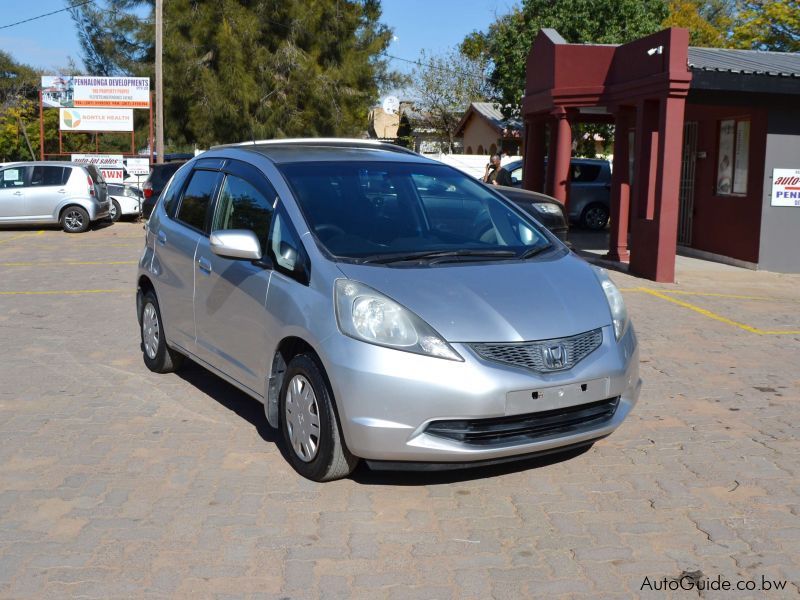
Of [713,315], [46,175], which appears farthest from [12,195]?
[713,315]

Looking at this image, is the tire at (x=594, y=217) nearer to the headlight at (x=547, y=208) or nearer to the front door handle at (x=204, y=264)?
the headlight at (x=547, y=208)

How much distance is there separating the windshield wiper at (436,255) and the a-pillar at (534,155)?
45.6 feet

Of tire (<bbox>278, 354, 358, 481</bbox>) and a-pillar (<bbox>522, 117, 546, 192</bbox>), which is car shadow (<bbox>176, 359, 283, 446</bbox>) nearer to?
tire (<bbox>278, 354, 358, 481</bbox>)

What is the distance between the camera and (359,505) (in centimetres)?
472

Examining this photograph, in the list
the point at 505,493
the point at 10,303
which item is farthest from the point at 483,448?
the point at 10,303

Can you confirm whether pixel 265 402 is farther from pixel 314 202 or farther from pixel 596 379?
pixel 596 379

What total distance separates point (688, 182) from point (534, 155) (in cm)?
320

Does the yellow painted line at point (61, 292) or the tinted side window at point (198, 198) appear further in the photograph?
the yellow painted line at point (61, 292)

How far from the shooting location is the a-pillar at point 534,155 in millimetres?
18922

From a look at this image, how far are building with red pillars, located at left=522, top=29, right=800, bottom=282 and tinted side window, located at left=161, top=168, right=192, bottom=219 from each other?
8044mm

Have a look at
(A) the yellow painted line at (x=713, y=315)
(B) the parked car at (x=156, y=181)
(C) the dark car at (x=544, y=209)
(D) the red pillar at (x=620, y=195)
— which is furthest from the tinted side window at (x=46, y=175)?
(A) the yellow painted line at (x=713, y=315)

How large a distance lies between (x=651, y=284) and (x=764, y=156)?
10.7ft

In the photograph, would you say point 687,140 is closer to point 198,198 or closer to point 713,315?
point 713,315

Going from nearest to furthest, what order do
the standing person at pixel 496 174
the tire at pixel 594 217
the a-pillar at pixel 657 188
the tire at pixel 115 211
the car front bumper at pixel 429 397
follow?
the car front bumper at pixel 429 397
the a-pillar at pixel 657 188
the standing person at pixel 496 174
the tire at pixel 594 217
the tire at pixel 115 211
